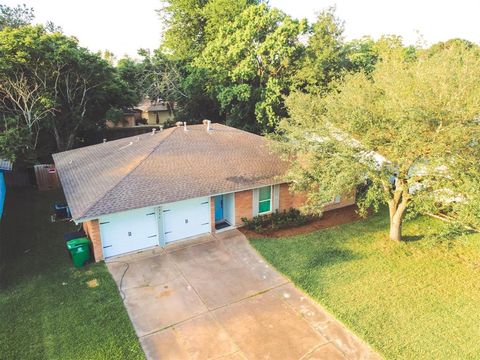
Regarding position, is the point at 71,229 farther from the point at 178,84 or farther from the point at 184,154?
the point at 178,84

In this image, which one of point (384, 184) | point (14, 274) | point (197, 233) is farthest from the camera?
point (197, 233)

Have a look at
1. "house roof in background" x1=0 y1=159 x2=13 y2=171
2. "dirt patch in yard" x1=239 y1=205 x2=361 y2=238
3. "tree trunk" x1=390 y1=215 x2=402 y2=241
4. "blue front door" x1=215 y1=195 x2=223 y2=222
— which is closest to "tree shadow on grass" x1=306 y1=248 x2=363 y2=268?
"dirt patch in yard" x1=239 y1=205 x2=361 y2=238

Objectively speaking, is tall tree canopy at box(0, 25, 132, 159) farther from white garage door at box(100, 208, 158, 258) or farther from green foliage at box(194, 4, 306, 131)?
white garage door at box(100, 208, 158, 258)

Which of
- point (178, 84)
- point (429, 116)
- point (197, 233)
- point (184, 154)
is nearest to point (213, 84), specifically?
point (178, 84)

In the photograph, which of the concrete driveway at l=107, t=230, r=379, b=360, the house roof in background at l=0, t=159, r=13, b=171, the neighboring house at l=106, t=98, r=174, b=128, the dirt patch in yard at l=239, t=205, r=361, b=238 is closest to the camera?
the concrete driveway at l=107, t=230, r=379, b=360

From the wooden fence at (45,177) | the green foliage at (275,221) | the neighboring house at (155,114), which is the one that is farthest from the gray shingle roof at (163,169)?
the neighboring house at (155,114)

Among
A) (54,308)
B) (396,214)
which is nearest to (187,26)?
(396,214)

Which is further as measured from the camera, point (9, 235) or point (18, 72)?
point (18, 72)

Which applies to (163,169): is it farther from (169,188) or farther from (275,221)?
(275,221)
